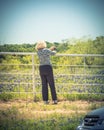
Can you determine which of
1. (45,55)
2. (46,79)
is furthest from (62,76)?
(45,55)

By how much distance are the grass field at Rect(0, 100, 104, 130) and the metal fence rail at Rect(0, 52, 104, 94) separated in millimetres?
564

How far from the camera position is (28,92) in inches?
529

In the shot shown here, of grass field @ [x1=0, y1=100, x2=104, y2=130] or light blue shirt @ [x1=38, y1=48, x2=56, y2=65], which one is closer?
grass field @ [x1=0, y1=100, x2=104, y2=130]

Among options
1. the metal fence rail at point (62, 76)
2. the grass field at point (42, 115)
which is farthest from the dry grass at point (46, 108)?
the metal fence rail at point (62, 76)

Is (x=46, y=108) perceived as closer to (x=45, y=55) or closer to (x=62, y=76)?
(x=45, y=55)

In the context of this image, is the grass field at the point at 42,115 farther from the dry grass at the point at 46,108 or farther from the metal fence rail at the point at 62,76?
the metal fence rail at the point at 62,76

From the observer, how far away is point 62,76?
539 inches

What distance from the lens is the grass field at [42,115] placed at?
9422 mm

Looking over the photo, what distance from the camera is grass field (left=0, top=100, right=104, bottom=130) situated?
942 cm

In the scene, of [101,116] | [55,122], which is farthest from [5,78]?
[101,116]

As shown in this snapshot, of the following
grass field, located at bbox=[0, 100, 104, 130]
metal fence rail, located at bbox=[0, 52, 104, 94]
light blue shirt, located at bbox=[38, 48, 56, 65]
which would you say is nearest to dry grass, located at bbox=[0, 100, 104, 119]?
grass field, located at bbox=[0, 100, 104, 130]

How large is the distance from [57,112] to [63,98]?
2.48 m

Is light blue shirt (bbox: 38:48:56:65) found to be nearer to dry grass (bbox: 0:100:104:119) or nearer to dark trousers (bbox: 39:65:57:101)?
dark trousers (bbox: 39:65:57:101)

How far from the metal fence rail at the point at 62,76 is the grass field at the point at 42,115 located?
1.85 ft
